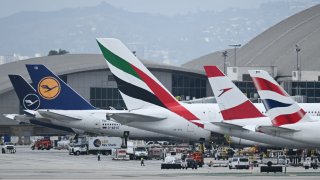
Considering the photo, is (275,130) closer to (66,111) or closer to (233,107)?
(233,107)

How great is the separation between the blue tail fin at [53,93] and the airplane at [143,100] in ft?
55.9

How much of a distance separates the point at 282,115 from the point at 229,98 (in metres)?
6.92

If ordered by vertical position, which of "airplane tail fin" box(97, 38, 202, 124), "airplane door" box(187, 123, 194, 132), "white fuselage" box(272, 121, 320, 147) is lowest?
"white fuselage" box(272, 121, 320, 147)

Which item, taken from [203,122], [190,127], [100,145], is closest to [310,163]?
[203,122]

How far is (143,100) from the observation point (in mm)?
77062

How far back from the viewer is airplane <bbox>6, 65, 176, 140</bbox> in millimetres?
89562

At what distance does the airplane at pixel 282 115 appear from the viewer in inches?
2445

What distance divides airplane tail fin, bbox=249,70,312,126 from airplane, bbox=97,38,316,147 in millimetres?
11067

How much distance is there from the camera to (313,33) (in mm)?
164500

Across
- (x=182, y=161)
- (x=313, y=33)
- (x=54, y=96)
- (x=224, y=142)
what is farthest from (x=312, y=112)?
(x=313, y=33)

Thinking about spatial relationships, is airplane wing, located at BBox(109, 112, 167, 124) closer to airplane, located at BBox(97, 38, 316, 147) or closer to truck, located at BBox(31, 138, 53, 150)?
airplane, located at BBox(97, 38, 316, 147)

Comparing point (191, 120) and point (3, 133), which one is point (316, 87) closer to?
point (3, 133)

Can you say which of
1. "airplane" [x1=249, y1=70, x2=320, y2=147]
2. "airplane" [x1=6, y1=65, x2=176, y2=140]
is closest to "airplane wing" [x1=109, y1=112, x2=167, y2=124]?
"airplane" [x1=6, y1=65, x2=176, y2=140]

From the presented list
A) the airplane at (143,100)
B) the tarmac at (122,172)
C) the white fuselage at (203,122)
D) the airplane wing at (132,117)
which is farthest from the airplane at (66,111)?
the tarmac at (122,172)
